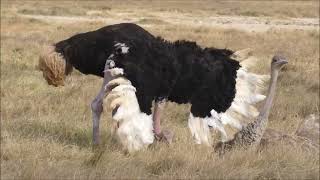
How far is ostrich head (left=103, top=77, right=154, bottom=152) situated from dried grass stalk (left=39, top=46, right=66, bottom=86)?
69cm

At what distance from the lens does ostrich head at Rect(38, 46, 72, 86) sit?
6355 mm

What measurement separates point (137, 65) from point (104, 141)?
91 centimetres

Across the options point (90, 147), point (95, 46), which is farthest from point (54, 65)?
point (90, 147)

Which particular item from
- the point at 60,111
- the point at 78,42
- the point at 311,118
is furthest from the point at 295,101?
the point at 78,42

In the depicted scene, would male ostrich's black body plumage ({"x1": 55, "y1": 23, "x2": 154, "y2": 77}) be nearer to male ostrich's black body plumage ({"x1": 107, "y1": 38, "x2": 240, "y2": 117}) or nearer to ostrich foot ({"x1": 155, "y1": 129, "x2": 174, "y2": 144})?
male ostrich's black body plumage ({"x1": 107, "y1": 38, "x2": 240, "y2": 117})

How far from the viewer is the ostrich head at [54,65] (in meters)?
6.36

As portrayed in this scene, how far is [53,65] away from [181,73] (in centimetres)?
119

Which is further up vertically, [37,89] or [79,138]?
[79,138]

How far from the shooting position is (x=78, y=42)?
634 cm

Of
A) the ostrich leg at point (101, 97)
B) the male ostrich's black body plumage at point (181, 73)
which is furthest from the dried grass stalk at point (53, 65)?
the male ostrich's black body plumage at point (181, 73)

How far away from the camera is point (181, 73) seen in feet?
20.3

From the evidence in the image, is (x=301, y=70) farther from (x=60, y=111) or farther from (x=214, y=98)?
(x=214, y=98)

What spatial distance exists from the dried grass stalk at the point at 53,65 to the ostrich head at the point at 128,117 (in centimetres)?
69

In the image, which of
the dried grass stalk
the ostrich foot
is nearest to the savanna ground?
the ostrich foot
